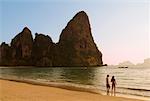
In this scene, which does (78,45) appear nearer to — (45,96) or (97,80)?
(97,80)

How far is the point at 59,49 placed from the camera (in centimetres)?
17462

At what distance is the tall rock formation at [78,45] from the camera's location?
17100cm

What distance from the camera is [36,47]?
183250 mm

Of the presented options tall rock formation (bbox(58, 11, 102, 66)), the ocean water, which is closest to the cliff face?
tall rock formation (bbox(58, 11, 102, 66))

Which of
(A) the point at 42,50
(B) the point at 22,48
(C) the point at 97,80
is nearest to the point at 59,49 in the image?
(A) the point at 42,50

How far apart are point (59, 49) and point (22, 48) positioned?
26.3m

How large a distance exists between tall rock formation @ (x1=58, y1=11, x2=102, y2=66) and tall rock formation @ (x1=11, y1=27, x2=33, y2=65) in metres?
21.3

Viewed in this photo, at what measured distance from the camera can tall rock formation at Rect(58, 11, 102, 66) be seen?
561ft

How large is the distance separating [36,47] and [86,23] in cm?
3618

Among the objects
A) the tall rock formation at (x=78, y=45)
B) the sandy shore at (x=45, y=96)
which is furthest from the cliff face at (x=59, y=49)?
the sandy shore at (x=45, y=96)

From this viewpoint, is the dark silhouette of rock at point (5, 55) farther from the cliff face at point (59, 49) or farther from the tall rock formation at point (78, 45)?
the tall rock formation at point (78, 45)

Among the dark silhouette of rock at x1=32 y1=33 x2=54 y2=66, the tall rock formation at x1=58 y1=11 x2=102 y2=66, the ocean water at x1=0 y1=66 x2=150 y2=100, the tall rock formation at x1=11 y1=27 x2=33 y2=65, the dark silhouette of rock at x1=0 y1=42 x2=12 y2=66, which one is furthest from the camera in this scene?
the dark silhouette of rock at x1=0 y1=42 x2=12 y2=66

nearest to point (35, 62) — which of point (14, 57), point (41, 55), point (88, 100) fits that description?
point (41, 55)

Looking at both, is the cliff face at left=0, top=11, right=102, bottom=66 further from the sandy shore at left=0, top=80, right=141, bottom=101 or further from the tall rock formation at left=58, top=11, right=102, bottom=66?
the sandy shore at left=0, top=80, right=141, bottom=101
